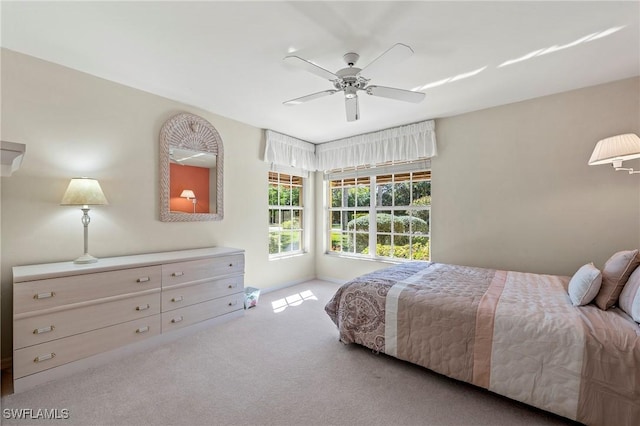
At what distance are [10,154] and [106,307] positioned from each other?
5.75ft

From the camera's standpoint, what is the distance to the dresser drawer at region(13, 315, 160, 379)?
1945mm

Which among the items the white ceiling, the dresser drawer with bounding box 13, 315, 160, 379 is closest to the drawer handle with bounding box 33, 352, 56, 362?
the dresser drawer with bounding box 13, 315, 160, 379

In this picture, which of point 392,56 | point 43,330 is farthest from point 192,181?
point 392,56

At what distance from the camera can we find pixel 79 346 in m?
2.17

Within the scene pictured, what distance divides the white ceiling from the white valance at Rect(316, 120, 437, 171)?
82 cm

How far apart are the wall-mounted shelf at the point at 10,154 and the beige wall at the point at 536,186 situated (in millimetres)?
3954

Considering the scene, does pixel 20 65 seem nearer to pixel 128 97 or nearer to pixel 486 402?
pixel 128 97

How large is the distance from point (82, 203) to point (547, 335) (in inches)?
141

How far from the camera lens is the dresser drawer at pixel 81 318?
1953 millimetres

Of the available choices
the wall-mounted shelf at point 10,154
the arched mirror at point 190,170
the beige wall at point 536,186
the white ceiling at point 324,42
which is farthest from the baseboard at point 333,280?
the wall-mounted shelf at point 10,154

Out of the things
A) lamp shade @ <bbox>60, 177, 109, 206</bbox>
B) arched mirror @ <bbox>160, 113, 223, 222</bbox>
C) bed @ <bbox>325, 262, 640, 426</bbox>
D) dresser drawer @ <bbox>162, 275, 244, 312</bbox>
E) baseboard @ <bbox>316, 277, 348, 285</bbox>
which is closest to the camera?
bed @ <bbox>325, 262, 640, 426</bbox>

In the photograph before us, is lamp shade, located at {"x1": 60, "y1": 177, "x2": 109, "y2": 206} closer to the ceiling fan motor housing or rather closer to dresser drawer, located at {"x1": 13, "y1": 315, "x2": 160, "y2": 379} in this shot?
dresser drawer, located at {"x1": 13, "y1": 315, "x2": 160, "y2": 379}

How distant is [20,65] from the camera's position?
227cm

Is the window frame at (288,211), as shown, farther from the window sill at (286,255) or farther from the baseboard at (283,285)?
the baseboard at (283,285)
